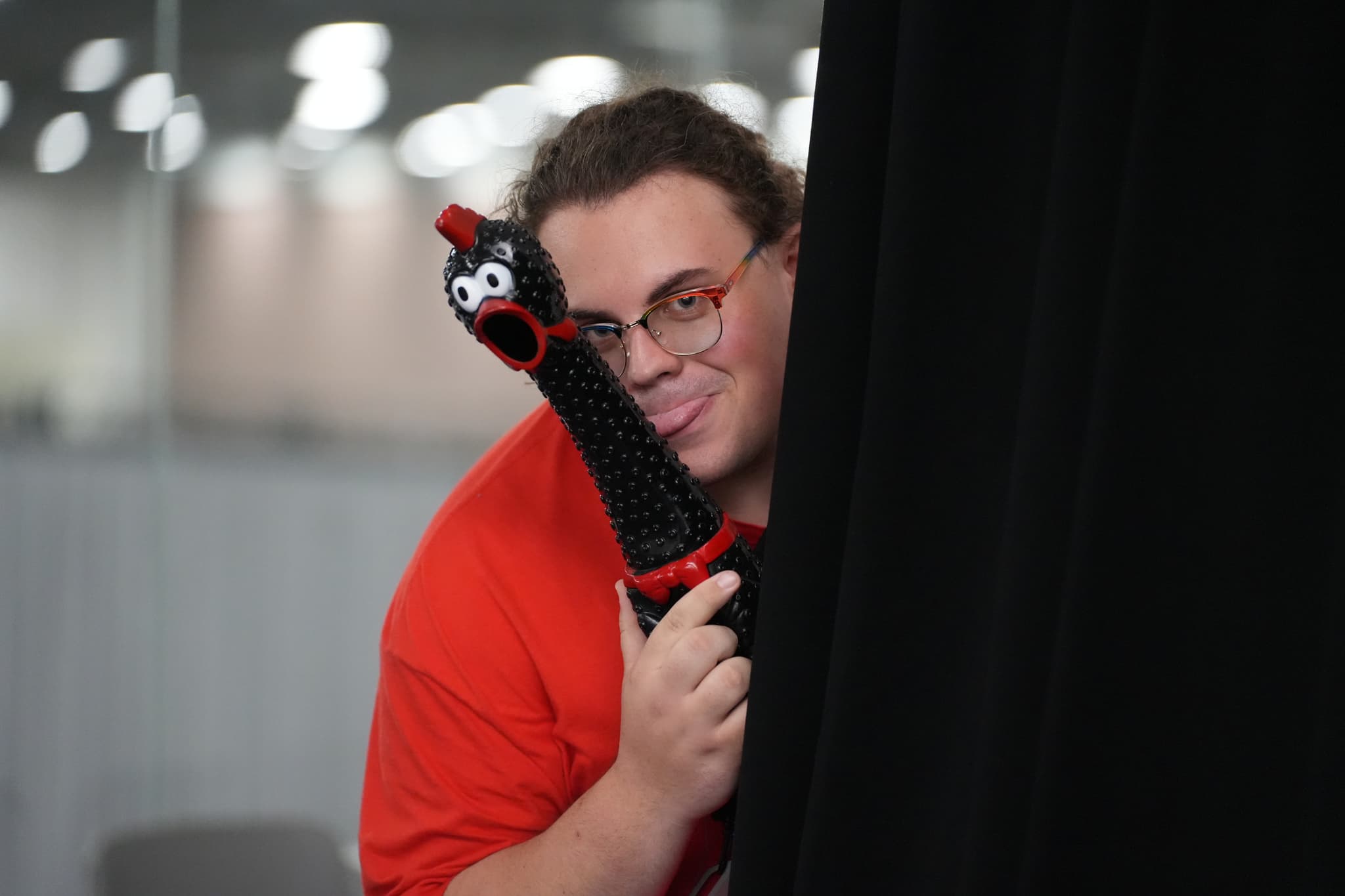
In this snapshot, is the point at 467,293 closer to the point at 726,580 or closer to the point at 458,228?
the point at 458,228

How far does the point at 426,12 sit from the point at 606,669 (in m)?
2.51

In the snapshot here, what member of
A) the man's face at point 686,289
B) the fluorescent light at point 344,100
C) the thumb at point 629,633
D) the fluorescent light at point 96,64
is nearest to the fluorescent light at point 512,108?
the fluorescent light at point 344,100

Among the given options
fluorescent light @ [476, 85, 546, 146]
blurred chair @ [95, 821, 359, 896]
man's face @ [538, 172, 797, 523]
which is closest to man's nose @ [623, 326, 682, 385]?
man's face @ [538, 172, 797, 523]

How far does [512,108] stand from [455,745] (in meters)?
2.46

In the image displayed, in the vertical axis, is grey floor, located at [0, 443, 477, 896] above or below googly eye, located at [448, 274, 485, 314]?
below

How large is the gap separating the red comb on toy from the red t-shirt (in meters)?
0.41

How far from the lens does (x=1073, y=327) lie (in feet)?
1.46

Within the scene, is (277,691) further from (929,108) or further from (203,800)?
(929,108)

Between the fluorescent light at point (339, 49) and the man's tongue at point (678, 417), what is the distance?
2.32m

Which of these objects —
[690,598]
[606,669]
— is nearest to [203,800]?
[606,669]

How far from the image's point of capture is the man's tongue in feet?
3.37

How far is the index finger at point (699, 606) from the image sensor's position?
747 millimetres

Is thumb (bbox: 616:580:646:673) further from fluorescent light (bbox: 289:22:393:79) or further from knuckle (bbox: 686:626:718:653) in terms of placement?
fluorescent light (bbox: 289:22:393:79)

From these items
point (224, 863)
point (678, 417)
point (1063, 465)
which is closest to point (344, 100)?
point (224, 863)
